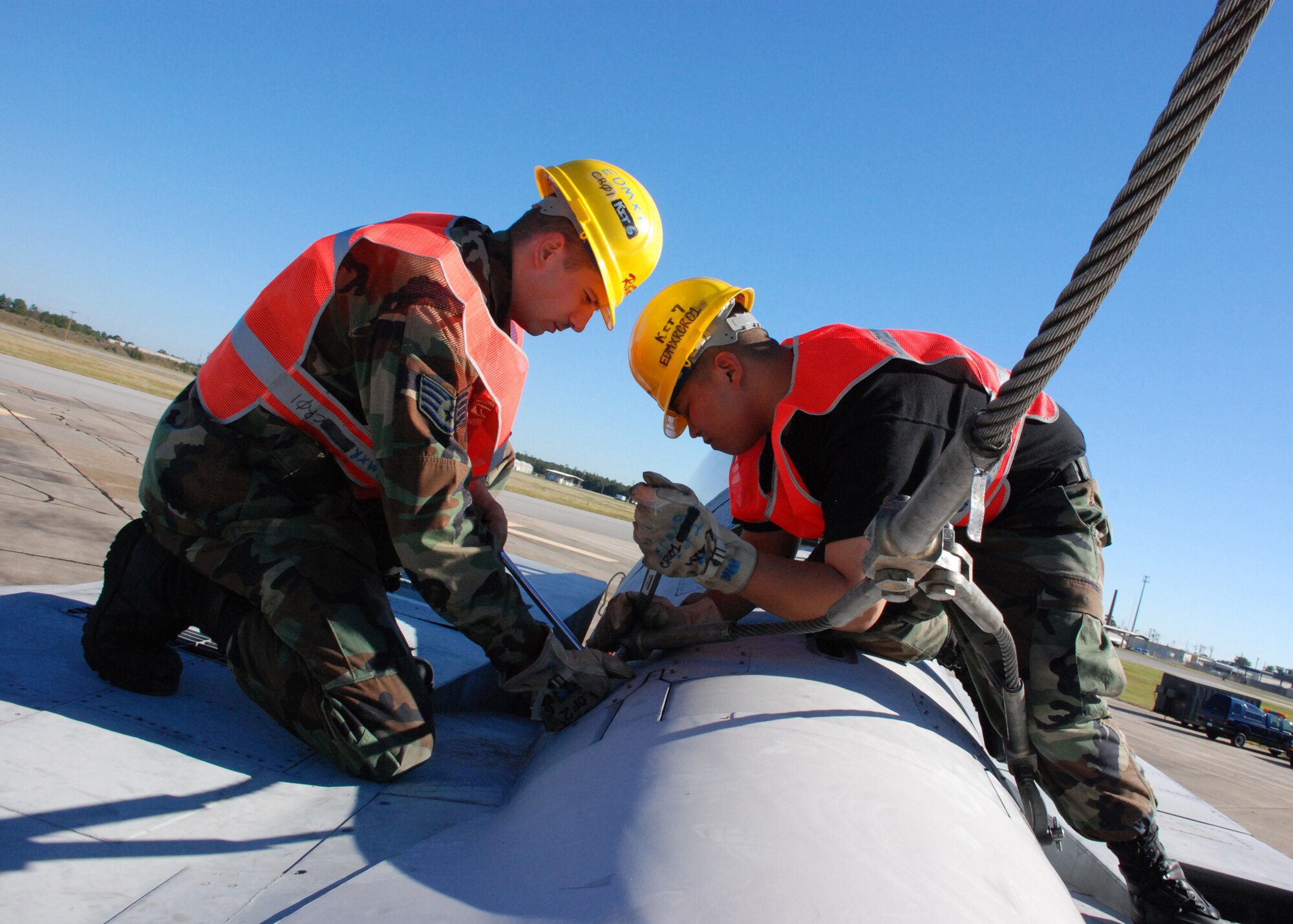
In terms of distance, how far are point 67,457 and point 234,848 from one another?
823 cm

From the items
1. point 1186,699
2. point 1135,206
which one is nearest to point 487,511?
point 1135,206

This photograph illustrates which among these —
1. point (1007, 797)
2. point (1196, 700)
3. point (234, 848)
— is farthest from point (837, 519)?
point (1196, 700)

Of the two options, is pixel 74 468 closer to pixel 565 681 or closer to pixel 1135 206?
pixel 565 681

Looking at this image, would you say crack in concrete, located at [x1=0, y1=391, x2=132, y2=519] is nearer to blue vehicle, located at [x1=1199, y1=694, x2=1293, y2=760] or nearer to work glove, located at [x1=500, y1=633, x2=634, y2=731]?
work glove, located at [x1=500, y1=633, x2=634, y2=731]

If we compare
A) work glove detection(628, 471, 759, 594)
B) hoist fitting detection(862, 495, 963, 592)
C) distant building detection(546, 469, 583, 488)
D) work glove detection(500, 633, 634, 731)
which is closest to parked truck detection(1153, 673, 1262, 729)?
work glove detection(628, 471, 759, 594)

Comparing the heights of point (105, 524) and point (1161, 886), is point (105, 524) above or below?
below

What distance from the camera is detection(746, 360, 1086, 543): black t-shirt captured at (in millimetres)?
2186

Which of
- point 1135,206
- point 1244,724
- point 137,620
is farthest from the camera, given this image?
point 1244,724

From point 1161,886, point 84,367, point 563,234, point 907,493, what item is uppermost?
point 563,234

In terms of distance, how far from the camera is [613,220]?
2.77 meters

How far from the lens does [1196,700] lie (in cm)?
2095

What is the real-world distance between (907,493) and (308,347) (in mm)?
1779

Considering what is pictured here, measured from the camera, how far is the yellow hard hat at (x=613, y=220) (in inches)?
108

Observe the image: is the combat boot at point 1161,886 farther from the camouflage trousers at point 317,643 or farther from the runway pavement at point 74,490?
the runway pavement at point 74,490
